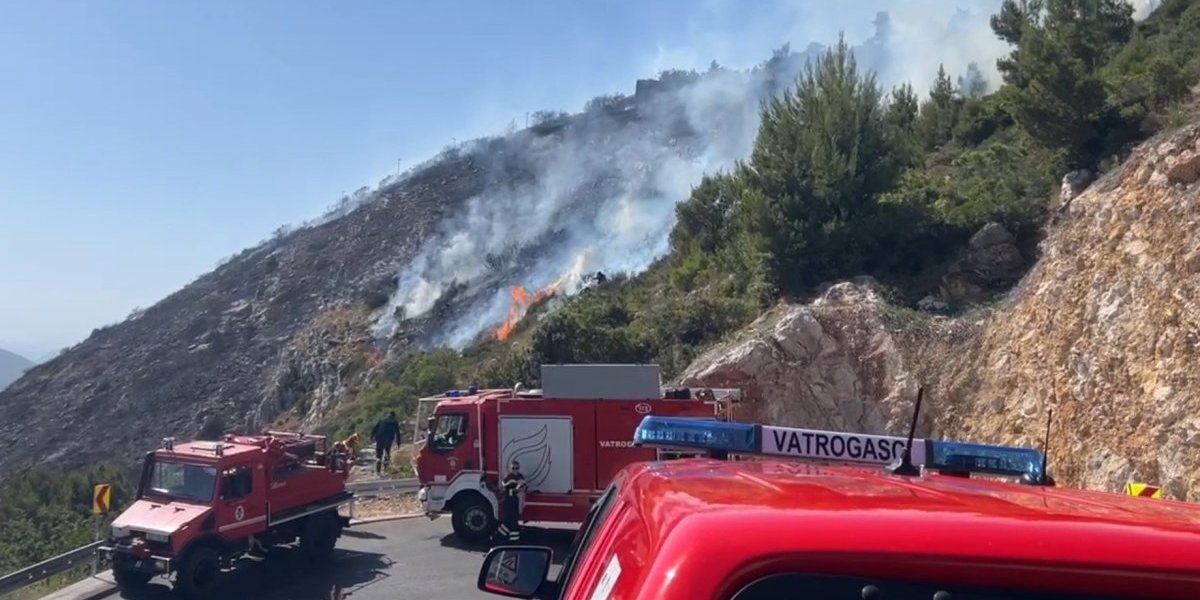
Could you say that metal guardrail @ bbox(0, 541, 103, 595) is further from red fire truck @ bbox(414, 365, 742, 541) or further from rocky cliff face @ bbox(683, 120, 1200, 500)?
rocky cliff face @ bbox(683, 120, 1200, 500)

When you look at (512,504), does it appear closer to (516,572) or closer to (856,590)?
(516,572)

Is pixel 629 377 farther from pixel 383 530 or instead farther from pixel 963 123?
pixel 963 123

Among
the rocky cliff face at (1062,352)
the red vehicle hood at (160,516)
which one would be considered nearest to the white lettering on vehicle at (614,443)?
the rocky cliff face at (1062,352)

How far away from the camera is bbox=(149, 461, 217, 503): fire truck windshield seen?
562 inches

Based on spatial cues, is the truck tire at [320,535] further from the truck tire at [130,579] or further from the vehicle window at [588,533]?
the vehicle window at [588,533]

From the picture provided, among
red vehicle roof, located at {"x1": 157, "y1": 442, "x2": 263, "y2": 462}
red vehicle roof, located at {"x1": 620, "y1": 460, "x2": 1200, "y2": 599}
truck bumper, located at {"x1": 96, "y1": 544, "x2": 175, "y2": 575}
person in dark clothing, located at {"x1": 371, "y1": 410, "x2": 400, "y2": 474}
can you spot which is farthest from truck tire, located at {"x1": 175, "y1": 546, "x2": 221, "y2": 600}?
red vehicle roof, located at {"x1": 620, "y1": 460, "x2": 1200, "y2": 599}

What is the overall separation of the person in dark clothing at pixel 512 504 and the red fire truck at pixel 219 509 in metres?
2.44

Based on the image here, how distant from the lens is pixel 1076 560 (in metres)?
1.84

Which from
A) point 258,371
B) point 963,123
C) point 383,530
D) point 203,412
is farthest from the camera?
point 258,371

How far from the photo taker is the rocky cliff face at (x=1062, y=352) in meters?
14.2

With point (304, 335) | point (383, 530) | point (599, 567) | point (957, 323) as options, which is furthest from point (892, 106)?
point (304, 335)

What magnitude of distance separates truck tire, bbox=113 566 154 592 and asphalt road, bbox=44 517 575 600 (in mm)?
128

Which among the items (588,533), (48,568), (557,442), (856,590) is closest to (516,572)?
(588,533)

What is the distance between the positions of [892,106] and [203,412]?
38.9 meters
